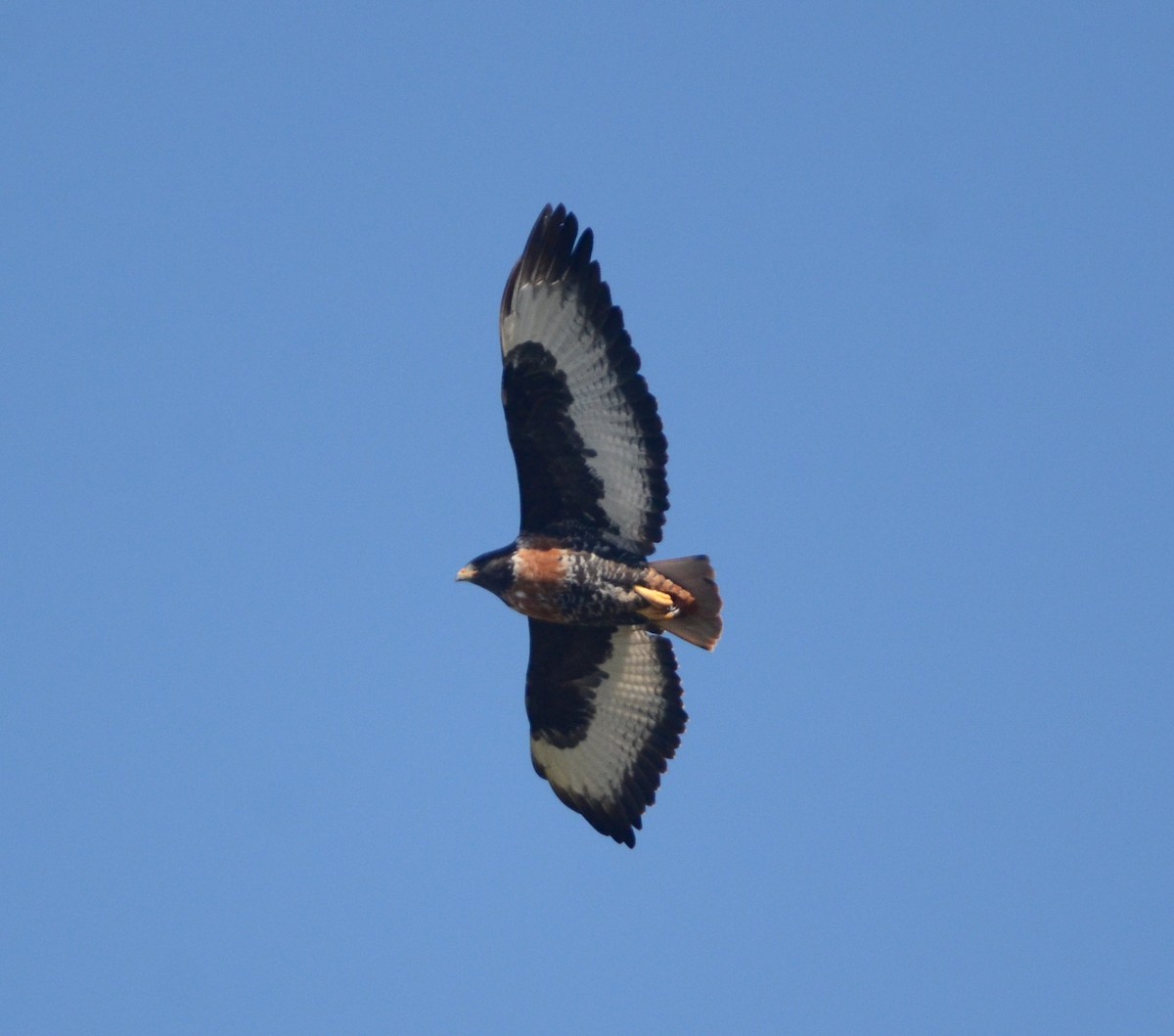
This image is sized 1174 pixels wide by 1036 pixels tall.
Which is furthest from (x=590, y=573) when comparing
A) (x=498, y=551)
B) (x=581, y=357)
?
(x=581, y=357)

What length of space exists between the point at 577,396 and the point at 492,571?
125 cm

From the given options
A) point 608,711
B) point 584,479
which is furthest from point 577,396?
point 608,711

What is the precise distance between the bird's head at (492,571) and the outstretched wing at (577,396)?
1.48 feet

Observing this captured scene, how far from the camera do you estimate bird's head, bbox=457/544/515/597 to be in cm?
1198

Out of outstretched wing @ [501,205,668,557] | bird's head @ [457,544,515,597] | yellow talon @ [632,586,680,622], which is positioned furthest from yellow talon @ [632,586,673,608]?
bird's head @ [457,544,515,597]

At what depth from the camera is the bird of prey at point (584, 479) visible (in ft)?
38.1

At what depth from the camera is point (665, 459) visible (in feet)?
39.0

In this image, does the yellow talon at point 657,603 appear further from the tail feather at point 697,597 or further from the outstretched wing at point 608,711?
the outstretched wing at point 608,711

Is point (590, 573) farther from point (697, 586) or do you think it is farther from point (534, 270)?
point (534, 270)

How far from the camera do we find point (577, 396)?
11.7 m

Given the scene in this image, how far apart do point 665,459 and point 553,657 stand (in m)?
1.86

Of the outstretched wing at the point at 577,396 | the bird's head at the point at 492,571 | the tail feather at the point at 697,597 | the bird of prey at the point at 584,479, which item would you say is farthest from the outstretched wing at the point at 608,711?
the outstretched wing at the point at 577,396

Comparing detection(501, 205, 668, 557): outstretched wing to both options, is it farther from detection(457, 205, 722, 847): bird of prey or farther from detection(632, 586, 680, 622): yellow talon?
detection(632, 586, 680, 622): yellow talon

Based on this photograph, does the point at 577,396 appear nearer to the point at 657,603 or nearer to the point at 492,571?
the point at 492,571
